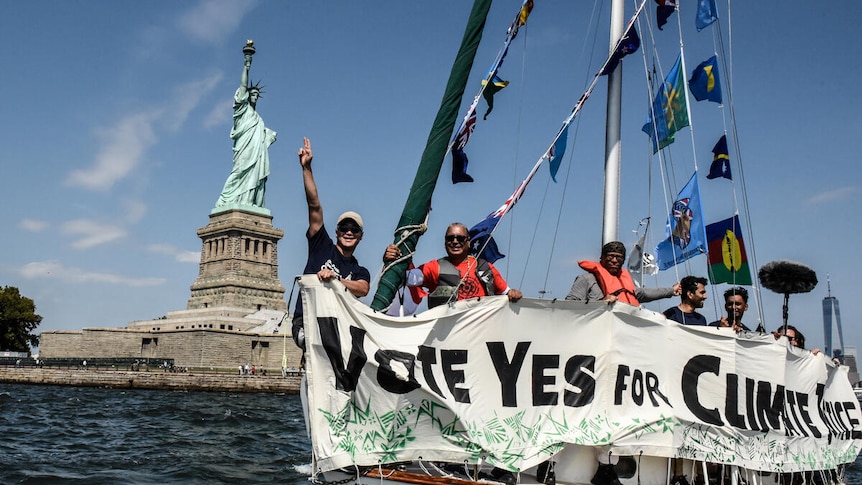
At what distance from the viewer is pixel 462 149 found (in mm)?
8961

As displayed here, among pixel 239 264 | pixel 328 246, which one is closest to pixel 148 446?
pixel 328 246

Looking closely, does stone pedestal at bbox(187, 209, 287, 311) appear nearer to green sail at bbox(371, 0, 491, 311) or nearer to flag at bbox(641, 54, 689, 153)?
flag at bbox(641, 54, 689, 153)

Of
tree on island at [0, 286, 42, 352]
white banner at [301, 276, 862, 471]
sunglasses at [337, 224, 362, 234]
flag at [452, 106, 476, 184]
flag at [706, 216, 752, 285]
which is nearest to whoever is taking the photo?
white banner at [301, 276, 862, 471]

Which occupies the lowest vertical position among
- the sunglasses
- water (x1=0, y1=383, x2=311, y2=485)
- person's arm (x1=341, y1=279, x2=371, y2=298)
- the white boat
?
water (x1=0, y1=383, x2=311, y2=485)

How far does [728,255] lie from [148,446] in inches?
487

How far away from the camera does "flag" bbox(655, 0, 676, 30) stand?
10.7 meters

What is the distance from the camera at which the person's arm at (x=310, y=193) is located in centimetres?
630

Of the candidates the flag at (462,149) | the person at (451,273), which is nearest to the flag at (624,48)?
the flag at (462,149)

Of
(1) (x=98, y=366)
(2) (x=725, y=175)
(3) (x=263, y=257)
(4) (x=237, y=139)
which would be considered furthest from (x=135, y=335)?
(2) (x=725, y=175)

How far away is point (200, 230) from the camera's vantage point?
Answer: 6762 centimetres

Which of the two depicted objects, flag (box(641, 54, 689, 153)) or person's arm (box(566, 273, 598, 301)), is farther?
flag (box(641, 54, 689, 153))

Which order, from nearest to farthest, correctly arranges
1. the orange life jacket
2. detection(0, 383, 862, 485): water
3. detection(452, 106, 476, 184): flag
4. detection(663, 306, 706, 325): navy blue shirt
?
the orange life jacket
detection(663, 306, 706, 325): navy blue shirt
detection(452, 106, 476, 184): flag
detection(0, 383, 862, 485): water

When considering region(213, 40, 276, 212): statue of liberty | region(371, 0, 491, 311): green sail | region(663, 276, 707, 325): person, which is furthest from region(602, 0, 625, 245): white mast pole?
region(213, 40, 276, 212): statue of liberty

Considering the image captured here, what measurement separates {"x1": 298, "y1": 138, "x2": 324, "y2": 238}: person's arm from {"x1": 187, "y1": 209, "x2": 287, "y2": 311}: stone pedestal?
5805 cm
